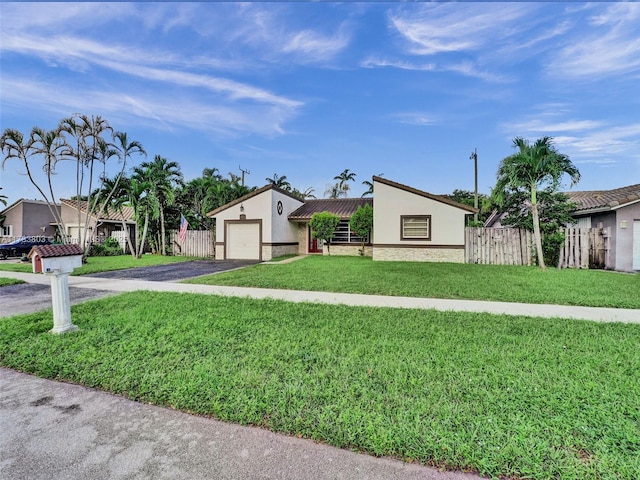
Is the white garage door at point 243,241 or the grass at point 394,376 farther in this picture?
the white garage door at point 243,241

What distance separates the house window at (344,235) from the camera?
20.7 metres

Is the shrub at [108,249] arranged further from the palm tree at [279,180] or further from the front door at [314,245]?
the palm tree at [279,180]

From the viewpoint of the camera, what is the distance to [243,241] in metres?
19.2

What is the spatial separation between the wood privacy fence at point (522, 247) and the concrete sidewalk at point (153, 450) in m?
15.0

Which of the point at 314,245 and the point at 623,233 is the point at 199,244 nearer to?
the point at 314,245

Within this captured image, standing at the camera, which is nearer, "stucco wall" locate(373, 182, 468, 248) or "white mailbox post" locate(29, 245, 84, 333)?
"white mailbox post" locate(29, 245, 84, 333)

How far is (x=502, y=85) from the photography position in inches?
543

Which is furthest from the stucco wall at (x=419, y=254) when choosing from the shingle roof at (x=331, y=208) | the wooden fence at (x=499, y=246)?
the shingle roof at (x=331, y=208)

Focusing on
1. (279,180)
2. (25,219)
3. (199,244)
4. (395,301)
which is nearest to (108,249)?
(199,244)

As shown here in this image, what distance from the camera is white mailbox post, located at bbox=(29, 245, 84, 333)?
4918mm

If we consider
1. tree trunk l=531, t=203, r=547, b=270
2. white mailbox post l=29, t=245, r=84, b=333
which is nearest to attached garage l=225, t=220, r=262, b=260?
white mailbox post l=29, t=245, r=84, b=333

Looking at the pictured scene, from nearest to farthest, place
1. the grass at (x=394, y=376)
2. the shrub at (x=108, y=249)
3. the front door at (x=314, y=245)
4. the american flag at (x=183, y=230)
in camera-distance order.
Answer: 1. the grass at (x=394, y=376)
2. the american flag at (x=183, y=230)
3. the shrub at (x=108, y=249)
4. the front door at (x=314, y=245)

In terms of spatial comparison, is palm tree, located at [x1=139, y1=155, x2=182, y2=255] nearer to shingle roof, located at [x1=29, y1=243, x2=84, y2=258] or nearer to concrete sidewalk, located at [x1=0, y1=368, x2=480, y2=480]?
shingle roof, located at [x1=29, y1=243, x2=84, y2=258]

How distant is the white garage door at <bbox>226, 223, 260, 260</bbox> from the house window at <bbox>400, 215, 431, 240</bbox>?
8299 mm
